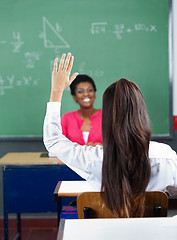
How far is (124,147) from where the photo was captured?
1.24 m

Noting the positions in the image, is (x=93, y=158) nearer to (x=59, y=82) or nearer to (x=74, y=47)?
(x=59, y=82)

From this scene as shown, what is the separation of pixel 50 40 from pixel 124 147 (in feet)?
8.04

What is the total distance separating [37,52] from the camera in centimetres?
343

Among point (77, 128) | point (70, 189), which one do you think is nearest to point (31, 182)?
point (77, 128)

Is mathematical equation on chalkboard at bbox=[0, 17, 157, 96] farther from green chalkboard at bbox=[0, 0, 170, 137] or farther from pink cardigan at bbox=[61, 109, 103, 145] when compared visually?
pink cardigan at bbox=[61, 109, 103, 145]

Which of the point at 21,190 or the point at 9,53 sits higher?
the point at 9,53

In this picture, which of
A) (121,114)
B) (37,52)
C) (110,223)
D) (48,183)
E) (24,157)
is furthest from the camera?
(37,52)

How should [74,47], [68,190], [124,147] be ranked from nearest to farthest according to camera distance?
[124,147]
[68,190]
[74,47]

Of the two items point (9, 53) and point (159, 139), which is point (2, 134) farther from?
point (159, 139)

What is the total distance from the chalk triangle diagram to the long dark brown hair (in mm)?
2276

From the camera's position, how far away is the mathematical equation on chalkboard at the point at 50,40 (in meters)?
3.42

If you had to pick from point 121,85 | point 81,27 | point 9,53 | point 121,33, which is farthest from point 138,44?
point 121,85

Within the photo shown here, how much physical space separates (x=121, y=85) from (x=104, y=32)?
2.29m

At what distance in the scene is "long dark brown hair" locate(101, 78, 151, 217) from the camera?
4.09ft
